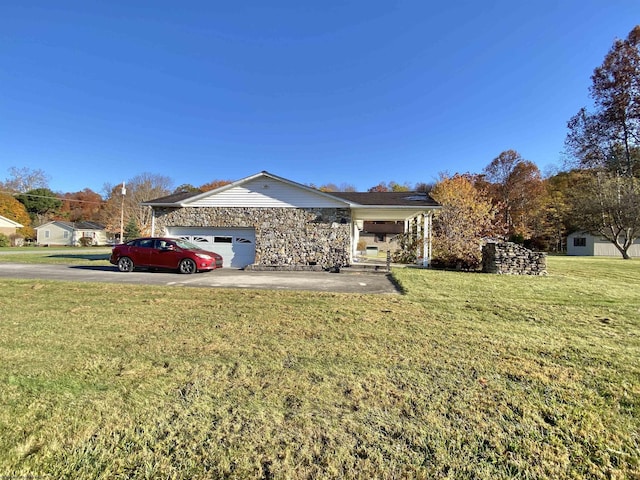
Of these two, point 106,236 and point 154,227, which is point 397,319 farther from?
point 106,236

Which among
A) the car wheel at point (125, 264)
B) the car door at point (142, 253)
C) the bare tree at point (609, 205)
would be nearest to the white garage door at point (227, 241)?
the car door at point (142, 253)

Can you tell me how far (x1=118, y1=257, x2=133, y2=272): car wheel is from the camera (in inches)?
467

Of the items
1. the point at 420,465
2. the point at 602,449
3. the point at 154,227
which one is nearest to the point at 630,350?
the point at 602,449

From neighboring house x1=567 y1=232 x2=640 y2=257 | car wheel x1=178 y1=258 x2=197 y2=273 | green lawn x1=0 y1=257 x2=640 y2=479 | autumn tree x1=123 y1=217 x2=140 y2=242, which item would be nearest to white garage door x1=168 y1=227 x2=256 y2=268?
car wheel x1=178 y1=258 x2=197 y2=273

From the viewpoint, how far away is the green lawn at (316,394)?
1961 mm

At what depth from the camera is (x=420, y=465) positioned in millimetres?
1930

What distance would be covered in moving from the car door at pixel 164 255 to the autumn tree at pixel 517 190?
36.3 meters

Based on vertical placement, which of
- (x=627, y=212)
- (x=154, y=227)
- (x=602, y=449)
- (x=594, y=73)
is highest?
(x=594, y=73)

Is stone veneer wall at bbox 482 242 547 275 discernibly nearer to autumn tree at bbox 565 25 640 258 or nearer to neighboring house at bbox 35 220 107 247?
autumn tree at bbox 565 25 640 258

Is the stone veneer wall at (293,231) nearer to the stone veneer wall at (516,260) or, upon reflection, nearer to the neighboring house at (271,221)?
Answer: the neighboring house at (271,221)

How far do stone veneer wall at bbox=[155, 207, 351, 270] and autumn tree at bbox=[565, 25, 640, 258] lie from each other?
23230 mm

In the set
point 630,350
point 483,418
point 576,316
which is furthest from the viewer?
point 576,316

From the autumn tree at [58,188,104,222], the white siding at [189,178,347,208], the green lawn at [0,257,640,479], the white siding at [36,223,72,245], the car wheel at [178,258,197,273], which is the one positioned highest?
the autumn tree at [58,188,104,222]

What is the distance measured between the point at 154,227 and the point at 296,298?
11.2 meters
